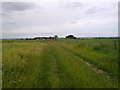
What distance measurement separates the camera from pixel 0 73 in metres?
5.69

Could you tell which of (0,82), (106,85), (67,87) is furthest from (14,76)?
(106,85)

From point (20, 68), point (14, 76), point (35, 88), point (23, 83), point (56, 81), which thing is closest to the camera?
point (35, 88)

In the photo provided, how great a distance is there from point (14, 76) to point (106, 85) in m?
3.96

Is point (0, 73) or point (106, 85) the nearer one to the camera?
point (106, 85)

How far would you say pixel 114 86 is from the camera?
452 centimetres

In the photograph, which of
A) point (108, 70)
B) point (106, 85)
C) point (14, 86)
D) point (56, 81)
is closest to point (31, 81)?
point (14, 86)

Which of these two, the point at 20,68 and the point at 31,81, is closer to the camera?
the point at 31,81

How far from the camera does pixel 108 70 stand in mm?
6871

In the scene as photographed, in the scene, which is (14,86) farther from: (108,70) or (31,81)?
(108,70)

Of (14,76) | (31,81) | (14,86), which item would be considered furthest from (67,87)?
(14,76)

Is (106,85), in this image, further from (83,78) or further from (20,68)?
(20,68)

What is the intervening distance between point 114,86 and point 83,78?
1.27 meters

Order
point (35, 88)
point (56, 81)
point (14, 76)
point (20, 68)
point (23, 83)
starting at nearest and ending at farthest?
point (35, 88) < point (23, 83) < point (56, 81) < point (14, 76) < point (20, 68)

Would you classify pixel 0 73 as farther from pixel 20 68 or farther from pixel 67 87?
pixel 67 87
